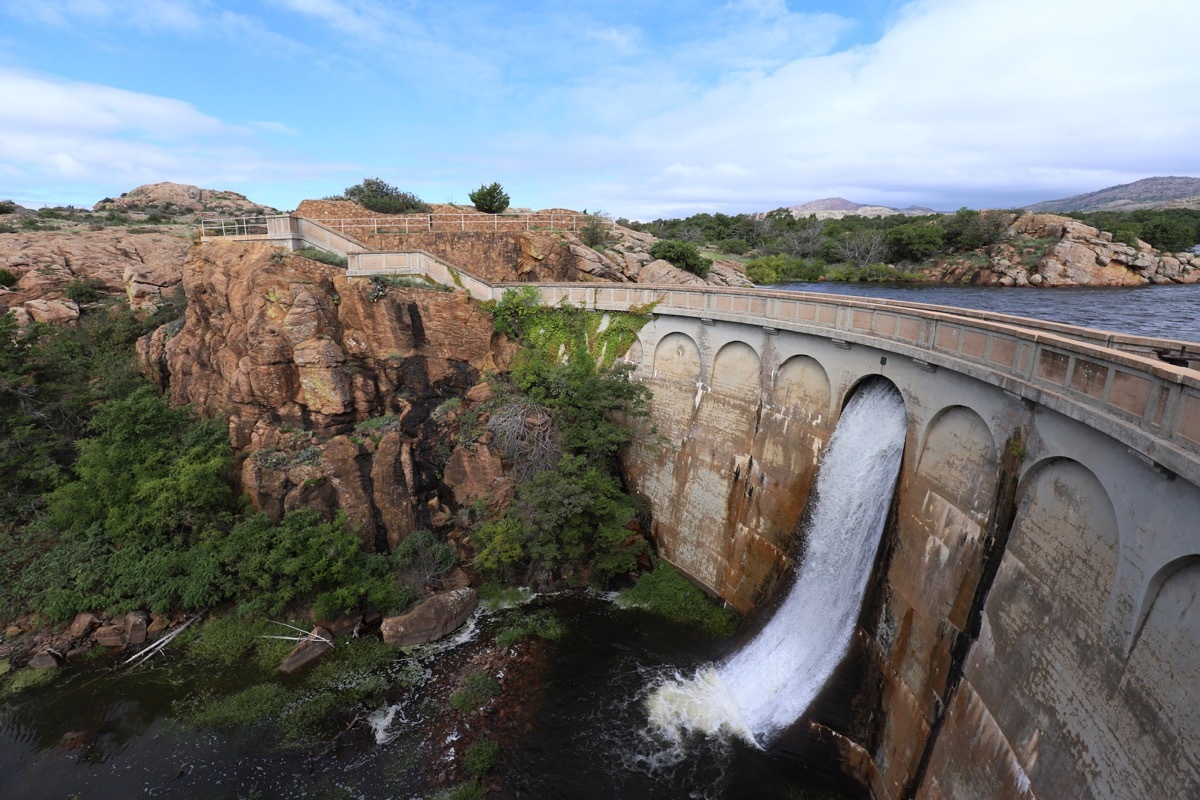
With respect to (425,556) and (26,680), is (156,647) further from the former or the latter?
(425,556)

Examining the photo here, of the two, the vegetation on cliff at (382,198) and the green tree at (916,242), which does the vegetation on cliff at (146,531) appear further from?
the green tree at (916,242)

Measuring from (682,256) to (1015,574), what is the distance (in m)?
23.9

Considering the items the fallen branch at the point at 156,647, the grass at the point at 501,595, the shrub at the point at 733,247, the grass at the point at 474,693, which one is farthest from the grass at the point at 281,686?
the shrub at the point at 733,247

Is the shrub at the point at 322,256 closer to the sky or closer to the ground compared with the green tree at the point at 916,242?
closer to the ground

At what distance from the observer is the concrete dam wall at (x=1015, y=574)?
6.80 m

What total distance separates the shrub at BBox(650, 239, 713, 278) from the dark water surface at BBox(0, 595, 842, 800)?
69.4ft

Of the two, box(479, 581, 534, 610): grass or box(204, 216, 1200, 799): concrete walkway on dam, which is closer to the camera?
box(204, 216, 1200, 799): concrete walkway on dam

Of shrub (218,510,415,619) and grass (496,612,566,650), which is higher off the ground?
shrub (218,510,415,619)

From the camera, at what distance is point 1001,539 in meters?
9.95

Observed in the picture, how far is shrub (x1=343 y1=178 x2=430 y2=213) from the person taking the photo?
1214 inches

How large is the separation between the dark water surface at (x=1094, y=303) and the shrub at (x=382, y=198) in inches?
1019

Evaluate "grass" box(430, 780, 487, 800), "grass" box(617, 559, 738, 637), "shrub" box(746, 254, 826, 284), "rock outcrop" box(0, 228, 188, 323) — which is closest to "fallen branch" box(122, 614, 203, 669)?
"grass" box(430, 780, 487, 800)

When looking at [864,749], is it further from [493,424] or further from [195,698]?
[195,698]

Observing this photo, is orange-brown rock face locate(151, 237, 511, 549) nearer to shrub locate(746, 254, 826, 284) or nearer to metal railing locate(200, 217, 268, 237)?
metal railing locate(200, 217, 268, 237)
